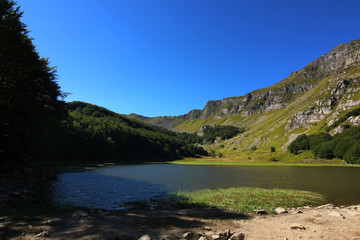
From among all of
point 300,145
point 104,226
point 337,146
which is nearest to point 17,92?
point 104,226

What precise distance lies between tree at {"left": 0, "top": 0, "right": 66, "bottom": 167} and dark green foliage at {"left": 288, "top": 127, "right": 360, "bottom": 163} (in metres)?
165

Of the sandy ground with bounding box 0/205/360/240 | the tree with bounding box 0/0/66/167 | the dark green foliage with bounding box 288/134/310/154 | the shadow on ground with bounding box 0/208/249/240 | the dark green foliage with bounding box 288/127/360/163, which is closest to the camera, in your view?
the shadow on ground with bounding box 0/208/249/240

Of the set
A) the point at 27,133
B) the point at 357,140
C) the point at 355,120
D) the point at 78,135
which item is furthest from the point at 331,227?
the point at 355,120

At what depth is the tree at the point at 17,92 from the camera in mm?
29109

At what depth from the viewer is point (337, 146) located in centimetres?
14575

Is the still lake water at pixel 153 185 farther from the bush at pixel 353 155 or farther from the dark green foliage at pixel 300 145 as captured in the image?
the dark green foliage at pixel 300 145

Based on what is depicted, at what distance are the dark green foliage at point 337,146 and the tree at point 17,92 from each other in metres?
165

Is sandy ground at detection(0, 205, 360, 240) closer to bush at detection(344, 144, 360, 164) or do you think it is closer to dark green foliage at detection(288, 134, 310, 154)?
bush at detection(344, 144, 360, 164)

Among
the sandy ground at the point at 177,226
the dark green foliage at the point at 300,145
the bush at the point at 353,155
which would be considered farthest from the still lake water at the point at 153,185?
the dark green foliage at the point at 300,145

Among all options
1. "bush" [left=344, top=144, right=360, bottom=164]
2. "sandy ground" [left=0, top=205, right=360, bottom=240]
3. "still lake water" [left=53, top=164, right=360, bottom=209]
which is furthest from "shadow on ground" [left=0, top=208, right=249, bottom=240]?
"bush" [left=344, top=144, right=360, bottom=164]

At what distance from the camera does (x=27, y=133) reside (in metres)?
32.5

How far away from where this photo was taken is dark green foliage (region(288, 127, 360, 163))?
12666 centimetres

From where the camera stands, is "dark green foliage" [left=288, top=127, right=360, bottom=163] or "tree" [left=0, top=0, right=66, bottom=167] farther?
"dark green foliage" [left=288, top=127, right=360, bottom=163]

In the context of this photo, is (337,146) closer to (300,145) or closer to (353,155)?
(353,155)
